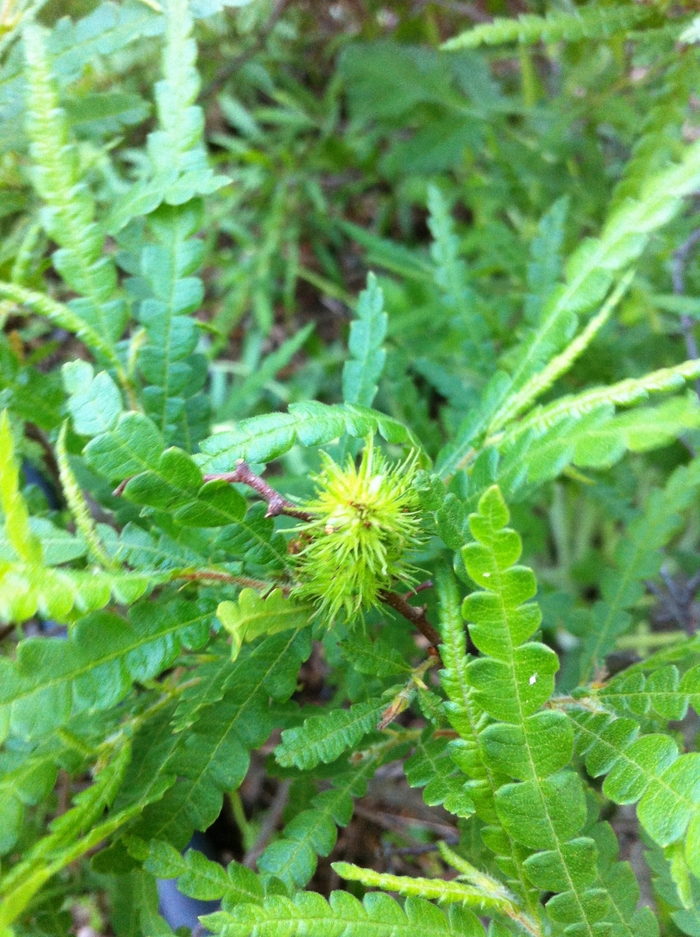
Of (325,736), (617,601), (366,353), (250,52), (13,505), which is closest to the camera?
(13,505)

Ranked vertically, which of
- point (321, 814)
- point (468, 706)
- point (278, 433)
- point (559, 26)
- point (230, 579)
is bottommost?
point (321, 814)

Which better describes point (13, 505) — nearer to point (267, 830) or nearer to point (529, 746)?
point (529, 746)

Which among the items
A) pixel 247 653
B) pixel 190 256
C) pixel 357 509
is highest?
pixel 190 256

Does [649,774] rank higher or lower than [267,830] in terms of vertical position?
higher

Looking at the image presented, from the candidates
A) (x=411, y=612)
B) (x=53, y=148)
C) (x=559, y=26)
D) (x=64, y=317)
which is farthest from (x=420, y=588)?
(x=559, y=26)

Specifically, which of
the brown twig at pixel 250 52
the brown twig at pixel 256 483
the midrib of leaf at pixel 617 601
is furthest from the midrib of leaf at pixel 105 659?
the brown twig at pixel 250 52

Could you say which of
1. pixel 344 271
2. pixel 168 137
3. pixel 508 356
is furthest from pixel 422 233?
pixel 168 137

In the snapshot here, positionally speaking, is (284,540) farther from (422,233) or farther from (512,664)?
(422,233)

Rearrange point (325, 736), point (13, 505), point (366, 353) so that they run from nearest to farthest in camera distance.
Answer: point (13, 505), point (325, 736), point (366, 353)
